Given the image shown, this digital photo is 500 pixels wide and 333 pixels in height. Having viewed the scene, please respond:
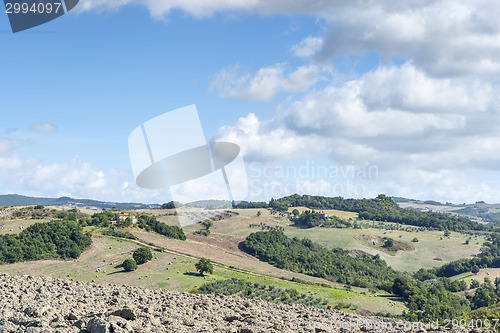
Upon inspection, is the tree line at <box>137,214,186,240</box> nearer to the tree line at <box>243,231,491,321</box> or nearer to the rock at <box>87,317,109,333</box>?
the tree line at <box>243,231,491,321</box>

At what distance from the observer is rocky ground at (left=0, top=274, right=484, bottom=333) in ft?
48.7

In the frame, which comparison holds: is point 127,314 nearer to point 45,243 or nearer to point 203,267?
point 203,267

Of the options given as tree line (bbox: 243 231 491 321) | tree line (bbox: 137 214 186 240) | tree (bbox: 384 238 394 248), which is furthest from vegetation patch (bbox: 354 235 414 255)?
tree line (bbox: 137 214 186 240)

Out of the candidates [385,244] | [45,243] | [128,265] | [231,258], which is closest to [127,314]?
[128,265]

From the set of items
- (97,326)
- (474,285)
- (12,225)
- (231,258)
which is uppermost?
(12,225)

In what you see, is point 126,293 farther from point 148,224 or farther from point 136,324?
point 148,224

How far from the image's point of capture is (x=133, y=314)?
16.8 metres

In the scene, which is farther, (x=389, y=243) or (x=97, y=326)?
(x=389, y=243)

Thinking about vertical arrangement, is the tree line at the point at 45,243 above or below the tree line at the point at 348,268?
above

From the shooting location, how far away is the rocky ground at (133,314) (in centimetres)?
1485

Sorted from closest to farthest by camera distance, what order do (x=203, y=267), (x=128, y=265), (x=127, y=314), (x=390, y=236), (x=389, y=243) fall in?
1. (x=127, y=314)
2. (x=128, y=265)
3. (x=203, y=267)
4. (x=389, y=243)
5. (x=390, y=236)

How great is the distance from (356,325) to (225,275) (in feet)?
149

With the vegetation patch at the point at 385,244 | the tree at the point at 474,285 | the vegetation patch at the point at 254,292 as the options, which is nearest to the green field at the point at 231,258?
the vegetation patch at the point at 385,244

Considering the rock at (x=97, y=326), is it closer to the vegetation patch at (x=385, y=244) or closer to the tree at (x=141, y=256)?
the tree at (x=141, y=256)
